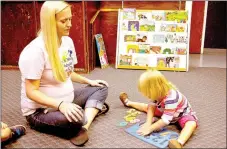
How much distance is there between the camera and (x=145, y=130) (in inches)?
54.2

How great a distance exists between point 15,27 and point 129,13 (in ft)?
3.24

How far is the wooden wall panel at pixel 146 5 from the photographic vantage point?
102 inches

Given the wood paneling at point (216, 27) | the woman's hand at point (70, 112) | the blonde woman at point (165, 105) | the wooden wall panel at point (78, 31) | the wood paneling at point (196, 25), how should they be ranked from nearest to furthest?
the woman's hand at point (70, 112), the blonde woman at point (165, 105), the wooden wall panel at point (78, 31), the wood paneling at point (196, 25), the wood paneling at point (216, 27)

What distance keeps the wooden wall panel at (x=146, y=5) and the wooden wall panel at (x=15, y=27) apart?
2.21ft

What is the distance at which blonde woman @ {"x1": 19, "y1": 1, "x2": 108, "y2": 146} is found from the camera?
126cm

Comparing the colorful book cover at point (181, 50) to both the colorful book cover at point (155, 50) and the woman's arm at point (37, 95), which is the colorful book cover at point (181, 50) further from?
the woman's arm at point (37, 95)

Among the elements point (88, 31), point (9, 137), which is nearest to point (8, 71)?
point (88, 31)

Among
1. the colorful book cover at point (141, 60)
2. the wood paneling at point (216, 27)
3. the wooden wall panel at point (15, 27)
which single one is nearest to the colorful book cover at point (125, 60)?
the colorful book cover at point (141, 60)

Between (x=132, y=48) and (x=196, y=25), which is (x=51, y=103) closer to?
(x=132, y=48)

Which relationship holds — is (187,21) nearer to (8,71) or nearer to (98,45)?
(98,45)

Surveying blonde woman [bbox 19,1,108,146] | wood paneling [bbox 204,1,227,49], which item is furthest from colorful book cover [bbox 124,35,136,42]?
blonde woman [bbox 19,1,108,146]

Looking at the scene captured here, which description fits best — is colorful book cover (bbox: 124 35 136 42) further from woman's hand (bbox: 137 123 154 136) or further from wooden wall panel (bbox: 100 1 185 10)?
woman's hand (bbox: 137 123 154 136)

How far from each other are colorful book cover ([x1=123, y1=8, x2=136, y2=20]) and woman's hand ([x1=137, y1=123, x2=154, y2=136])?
Answer: 1.36 metres

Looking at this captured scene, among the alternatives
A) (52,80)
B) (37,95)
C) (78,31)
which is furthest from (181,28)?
(37,95)
